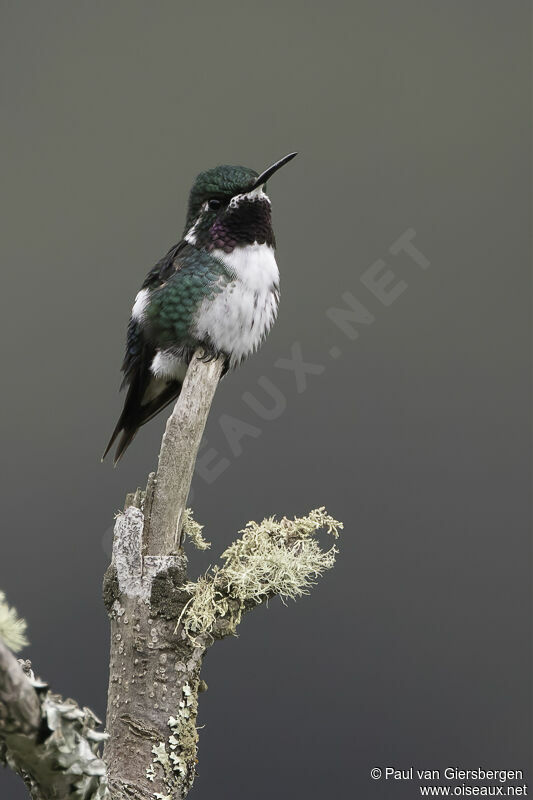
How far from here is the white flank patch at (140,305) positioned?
104 inches

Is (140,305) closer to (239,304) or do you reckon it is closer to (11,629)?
(239,304)

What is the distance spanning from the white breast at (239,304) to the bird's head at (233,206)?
0.03m

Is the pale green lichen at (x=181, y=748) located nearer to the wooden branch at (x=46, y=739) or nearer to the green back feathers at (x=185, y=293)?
the wooden branch at (x=46, y=739)

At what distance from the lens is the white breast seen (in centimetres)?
252

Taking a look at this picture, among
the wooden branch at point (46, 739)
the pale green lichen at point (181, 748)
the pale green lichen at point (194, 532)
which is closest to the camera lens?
the wooden branch at point (46, 739)

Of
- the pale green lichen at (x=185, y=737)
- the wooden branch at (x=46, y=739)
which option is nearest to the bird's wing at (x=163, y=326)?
the pale green lichen at (x=185, y=737)

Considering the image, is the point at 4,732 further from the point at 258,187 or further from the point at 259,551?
the point at 258,187

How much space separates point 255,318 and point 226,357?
0.48 ft

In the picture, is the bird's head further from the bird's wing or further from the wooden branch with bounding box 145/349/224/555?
the wooden branch with bounding box 145/349/224/555

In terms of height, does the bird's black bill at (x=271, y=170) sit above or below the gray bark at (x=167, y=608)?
above

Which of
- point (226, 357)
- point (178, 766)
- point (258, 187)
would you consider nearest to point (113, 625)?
point (178, 766)

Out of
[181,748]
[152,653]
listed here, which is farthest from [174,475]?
[181,748]

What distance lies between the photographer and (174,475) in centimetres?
219

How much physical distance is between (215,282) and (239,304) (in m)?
0.09
